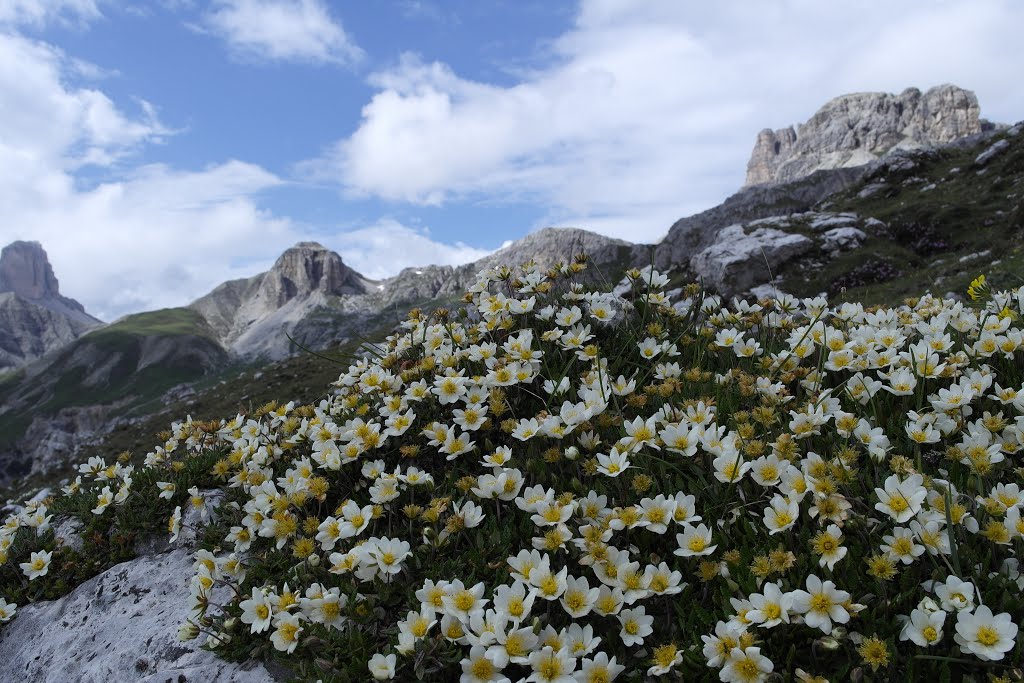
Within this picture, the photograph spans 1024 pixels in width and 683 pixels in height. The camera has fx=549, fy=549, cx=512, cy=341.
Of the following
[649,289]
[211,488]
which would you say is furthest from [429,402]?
[649,289]

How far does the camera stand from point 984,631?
1.97 m

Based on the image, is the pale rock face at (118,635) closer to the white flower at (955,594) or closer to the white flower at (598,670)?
the white flower at (598,670)

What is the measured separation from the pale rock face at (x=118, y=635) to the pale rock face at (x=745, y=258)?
67.5 feet

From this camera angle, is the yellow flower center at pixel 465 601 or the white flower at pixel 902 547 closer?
the white flower at pixel 902 547

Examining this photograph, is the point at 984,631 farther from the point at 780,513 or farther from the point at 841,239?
the point at 841,239

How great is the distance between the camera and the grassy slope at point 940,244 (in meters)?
20.5

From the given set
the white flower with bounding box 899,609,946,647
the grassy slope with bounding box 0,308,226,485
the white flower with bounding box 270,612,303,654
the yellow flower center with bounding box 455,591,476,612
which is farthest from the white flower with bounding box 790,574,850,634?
the grassy slope with bounding box 0,308,226,485

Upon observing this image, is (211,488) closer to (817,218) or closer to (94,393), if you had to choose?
(817,218)

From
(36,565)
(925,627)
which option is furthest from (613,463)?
(36,565)

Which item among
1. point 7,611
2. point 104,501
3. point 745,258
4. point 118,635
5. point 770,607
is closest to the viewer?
point 770,607

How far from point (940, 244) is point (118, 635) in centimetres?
3262

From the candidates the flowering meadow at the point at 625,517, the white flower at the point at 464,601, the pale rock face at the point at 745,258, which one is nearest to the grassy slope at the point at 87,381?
the pale rock face at the point at 745,258

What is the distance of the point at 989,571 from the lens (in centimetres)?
239

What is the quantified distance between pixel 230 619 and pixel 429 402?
6.34 feet
